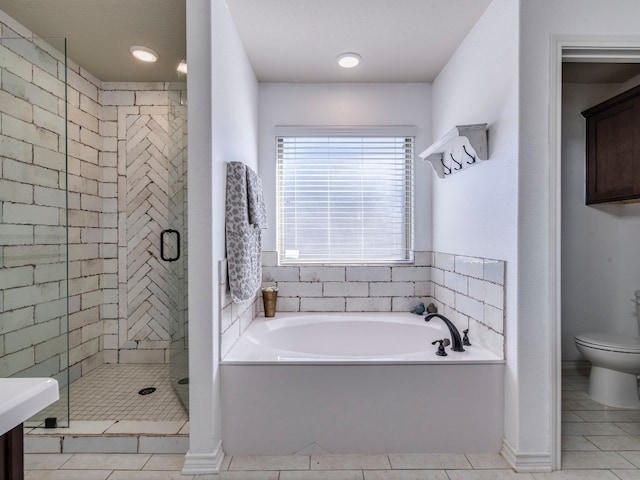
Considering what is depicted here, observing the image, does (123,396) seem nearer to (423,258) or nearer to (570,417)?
(423,258)

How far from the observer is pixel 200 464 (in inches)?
69.7

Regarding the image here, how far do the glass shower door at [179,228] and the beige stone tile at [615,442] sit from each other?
2.37 meters

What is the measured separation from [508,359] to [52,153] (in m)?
2.69

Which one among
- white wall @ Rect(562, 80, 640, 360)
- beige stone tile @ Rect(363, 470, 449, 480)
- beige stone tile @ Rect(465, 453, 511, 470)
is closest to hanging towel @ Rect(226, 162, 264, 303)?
beige stone tile @ Rect(363, 470, 449, 480)

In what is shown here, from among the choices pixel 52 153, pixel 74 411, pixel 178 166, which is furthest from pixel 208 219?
pixel 74 411

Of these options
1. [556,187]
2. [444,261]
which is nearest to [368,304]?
[444,261]

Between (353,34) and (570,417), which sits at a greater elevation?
(353,34)

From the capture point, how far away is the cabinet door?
263 cm

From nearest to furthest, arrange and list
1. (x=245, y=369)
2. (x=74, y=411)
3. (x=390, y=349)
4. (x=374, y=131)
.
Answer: (x=245, y=369)
(x=74, y=411)
(x=390, y=349)
(x=374, y=131)

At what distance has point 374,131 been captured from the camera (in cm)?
294

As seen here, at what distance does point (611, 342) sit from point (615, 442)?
730 mm

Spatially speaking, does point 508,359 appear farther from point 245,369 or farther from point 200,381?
point 200,381

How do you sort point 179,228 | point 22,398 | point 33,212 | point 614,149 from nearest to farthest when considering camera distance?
point 22,398, point 33,212, point 179,228, point 614,149

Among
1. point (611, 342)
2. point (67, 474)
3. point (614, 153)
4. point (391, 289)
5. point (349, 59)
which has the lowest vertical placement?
point (67, 474)
